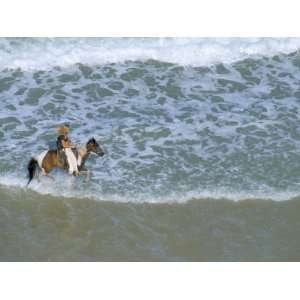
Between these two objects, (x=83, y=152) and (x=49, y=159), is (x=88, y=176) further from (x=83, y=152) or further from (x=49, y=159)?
(x=49, y=159)

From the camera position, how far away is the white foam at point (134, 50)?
15242mm

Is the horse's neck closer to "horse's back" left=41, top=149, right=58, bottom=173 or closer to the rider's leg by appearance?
the rider's leg

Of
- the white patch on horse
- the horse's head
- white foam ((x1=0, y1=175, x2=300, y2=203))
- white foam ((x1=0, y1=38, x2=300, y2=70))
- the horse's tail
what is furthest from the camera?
white foam ((x1=0, y1=38, x2=300, y2=70))

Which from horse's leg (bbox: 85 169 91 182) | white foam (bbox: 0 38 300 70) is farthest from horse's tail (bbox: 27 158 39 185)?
white foam (bbox: 0 38 300 70)

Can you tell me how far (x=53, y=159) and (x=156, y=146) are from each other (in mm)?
2160

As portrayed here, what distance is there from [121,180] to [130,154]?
880 mm

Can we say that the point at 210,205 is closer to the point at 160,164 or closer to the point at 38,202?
the point at 160,164

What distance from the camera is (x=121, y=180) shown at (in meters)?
10.9

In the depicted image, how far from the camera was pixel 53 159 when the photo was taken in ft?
35.1

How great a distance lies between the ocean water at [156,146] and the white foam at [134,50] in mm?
37

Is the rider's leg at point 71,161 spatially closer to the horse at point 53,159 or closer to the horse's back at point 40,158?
the horse at point 53,159

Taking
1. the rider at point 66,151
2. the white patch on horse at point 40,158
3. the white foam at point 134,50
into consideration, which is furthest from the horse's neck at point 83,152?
the white foam at point 134,50

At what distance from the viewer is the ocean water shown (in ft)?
31.2

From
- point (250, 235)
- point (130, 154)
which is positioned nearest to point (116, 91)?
point (130, 154)
